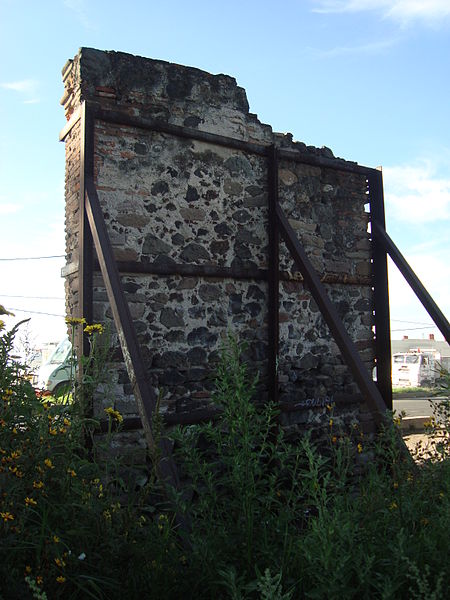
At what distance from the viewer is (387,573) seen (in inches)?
83.8

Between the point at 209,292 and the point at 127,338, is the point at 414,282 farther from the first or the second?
the point at 127,338

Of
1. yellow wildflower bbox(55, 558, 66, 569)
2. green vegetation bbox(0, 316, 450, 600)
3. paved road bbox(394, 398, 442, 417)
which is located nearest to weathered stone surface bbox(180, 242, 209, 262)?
green vegetation bbox(0, 316, 450, 600)

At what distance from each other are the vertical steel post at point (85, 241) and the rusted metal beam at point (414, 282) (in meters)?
3.05

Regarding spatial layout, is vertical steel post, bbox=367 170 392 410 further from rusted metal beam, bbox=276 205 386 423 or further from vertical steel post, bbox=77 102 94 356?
vertical steel post, bbox=77 102 94 356

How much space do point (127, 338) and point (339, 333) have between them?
5.32ft

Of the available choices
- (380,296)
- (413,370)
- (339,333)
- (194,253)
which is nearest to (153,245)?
(194,253)

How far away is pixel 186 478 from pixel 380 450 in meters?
2.13

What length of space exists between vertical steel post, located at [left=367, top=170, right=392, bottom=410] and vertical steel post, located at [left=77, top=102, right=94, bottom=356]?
3.18 meters

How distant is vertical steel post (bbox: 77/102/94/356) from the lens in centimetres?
437

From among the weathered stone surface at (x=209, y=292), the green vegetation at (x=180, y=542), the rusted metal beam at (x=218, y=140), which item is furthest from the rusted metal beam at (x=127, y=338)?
the weathered stone surface at (x=209, y=292)

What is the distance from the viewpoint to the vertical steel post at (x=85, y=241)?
4367 mm

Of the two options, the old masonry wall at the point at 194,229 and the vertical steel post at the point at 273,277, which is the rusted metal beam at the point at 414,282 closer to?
the old masonry wall at the point at 194,229

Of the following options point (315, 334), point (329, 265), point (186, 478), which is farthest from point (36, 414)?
point (329, 265)

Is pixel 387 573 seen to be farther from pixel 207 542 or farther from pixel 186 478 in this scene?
pixel 186 478
